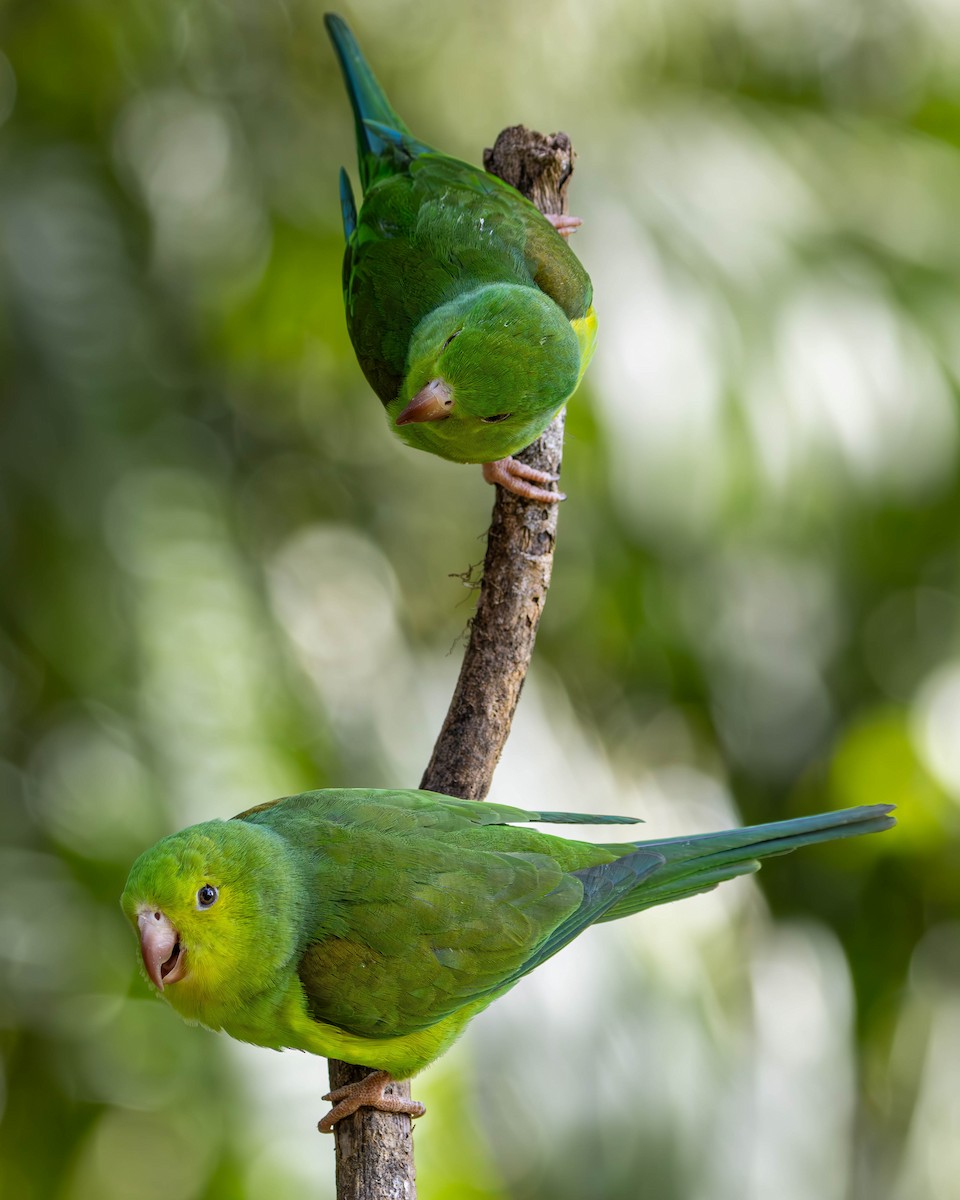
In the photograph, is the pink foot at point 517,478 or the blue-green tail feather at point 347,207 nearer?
the pink foot at point 517,478

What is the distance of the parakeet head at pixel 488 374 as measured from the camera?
245 cm

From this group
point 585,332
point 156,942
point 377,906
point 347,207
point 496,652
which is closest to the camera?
point 156,942

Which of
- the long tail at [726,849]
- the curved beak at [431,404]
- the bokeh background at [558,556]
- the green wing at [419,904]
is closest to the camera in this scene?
the green wing at [419,904]

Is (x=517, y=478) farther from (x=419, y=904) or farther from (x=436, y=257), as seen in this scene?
(x=419, y=904)

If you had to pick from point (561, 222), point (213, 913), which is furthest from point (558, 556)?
point (213, 913)

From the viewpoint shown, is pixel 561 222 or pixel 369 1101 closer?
pixel 369 1101

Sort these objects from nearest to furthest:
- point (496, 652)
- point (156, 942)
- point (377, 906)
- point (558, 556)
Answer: point (156, 942), point (377, 906), point (496, 652), point (558, 556)

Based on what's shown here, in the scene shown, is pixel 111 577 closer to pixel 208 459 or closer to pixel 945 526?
pixel 208 459

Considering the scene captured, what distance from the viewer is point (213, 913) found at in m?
1.90

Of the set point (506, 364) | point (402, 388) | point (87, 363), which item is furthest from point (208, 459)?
point (506, 364)

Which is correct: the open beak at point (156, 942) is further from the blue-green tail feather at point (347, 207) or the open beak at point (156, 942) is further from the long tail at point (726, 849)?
the blue-green tail feather at point (347, 207)

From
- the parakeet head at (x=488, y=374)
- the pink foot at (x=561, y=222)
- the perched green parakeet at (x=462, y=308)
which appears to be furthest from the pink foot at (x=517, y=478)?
the pink foot at (x=561, y=222)

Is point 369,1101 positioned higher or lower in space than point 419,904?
lower

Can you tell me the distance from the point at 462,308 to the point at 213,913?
1420 mm
